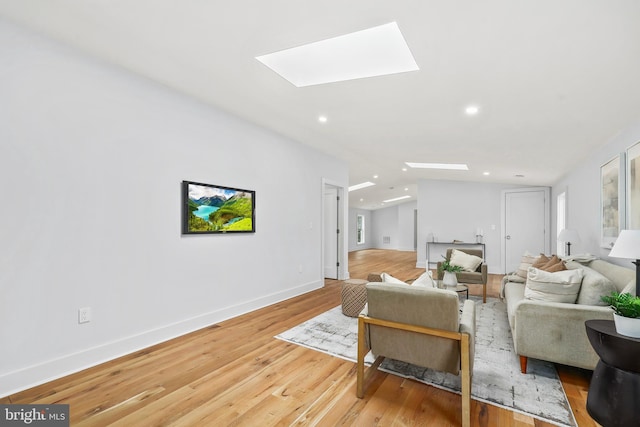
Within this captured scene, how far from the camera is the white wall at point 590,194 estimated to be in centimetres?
308

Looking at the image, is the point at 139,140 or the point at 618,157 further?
the point at 618,157

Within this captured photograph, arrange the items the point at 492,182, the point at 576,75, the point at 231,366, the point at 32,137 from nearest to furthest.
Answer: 1. the point at 576,75
2. the point at 32,137
3. the point at 231,366
4. the point at 492,182

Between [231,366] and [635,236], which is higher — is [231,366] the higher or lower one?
the lower one

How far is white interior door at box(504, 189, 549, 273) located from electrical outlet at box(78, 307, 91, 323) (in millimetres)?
7925

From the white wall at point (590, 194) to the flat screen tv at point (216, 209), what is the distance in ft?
13.2

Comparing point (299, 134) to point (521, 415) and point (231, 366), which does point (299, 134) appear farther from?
point (521, 415)

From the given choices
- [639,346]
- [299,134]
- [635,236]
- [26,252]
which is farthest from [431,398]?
[299,134]

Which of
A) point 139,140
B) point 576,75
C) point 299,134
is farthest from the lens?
point 299,134

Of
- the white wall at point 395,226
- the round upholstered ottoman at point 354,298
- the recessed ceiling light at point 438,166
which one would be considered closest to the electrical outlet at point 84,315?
the round upholstered ottoman at point 354,298

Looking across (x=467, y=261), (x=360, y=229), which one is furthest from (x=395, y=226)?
(x=467, y=261)

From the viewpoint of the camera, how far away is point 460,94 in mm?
2654

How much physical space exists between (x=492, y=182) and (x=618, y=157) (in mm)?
4694

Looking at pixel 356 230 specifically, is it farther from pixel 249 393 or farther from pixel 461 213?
pixel 249 393

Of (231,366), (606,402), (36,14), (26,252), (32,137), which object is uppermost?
(36,14)
